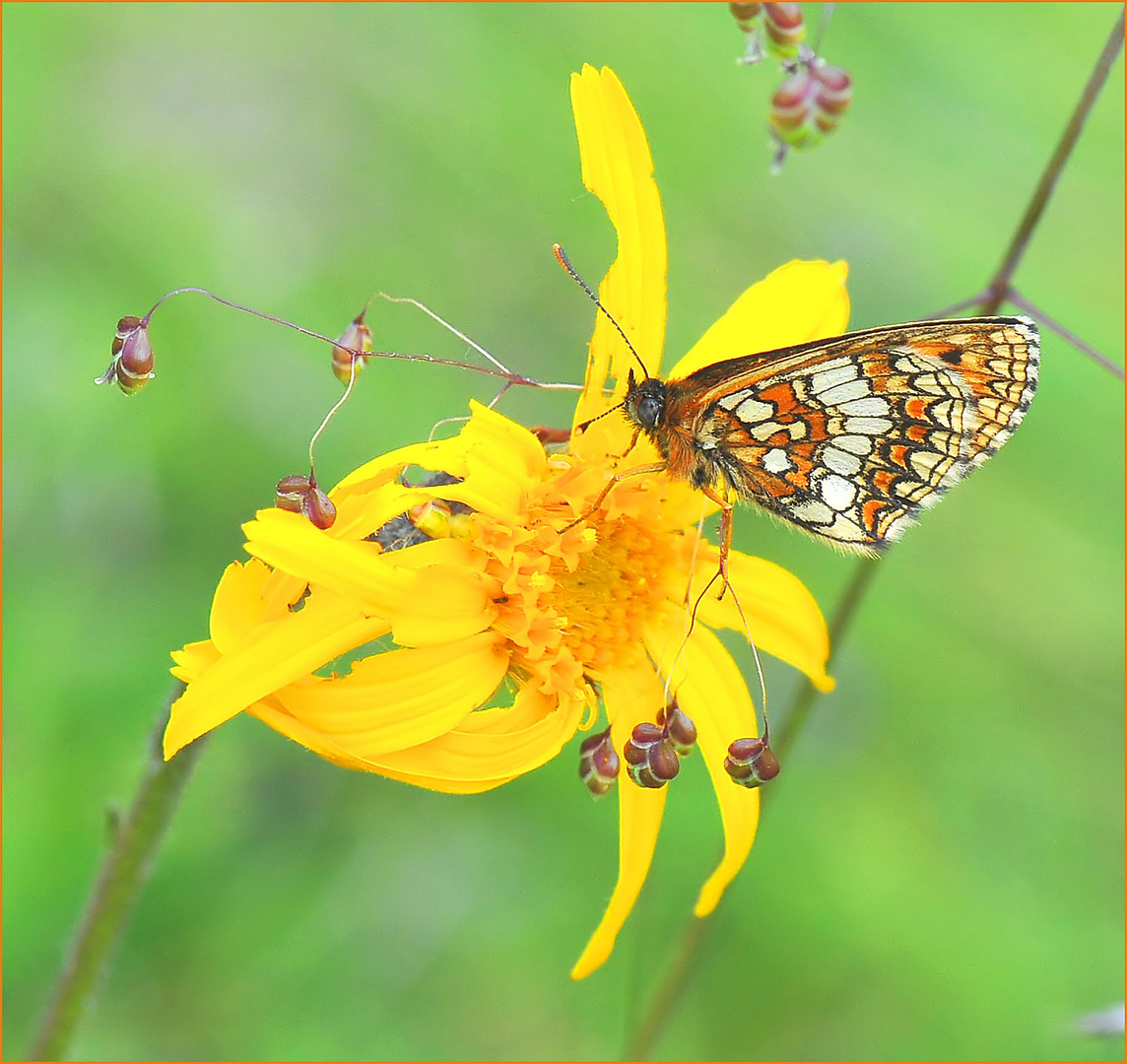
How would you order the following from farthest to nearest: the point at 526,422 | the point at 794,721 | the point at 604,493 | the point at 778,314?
the point at 526,422, the point at 794,721, the point at 778,314, the point at 604,493

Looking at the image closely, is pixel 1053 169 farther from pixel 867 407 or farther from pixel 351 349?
pixel 351 349

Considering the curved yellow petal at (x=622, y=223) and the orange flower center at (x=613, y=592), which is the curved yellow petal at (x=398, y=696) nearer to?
the orange flower center at (x=613, y=592)

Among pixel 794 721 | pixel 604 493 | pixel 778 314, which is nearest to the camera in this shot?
pixel 604 493

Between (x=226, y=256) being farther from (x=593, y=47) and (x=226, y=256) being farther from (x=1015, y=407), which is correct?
(x=1015, y=407)

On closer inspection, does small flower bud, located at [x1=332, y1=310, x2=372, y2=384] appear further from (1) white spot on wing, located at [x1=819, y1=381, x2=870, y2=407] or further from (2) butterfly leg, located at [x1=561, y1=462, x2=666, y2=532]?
(1) white spot on wing, located at [x1=819, y1=381, x2=870, y2=407]

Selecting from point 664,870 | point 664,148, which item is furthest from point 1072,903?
point 664,148

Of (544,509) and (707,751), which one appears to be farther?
(707,751)

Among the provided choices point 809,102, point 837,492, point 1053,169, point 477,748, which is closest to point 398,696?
point 477,748

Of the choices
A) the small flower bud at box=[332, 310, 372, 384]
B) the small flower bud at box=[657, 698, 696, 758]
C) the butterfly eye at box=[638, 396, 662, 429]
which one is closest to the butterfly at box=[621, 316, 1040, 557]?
the butterfly eye at box=[638, 396, 662, 429]
